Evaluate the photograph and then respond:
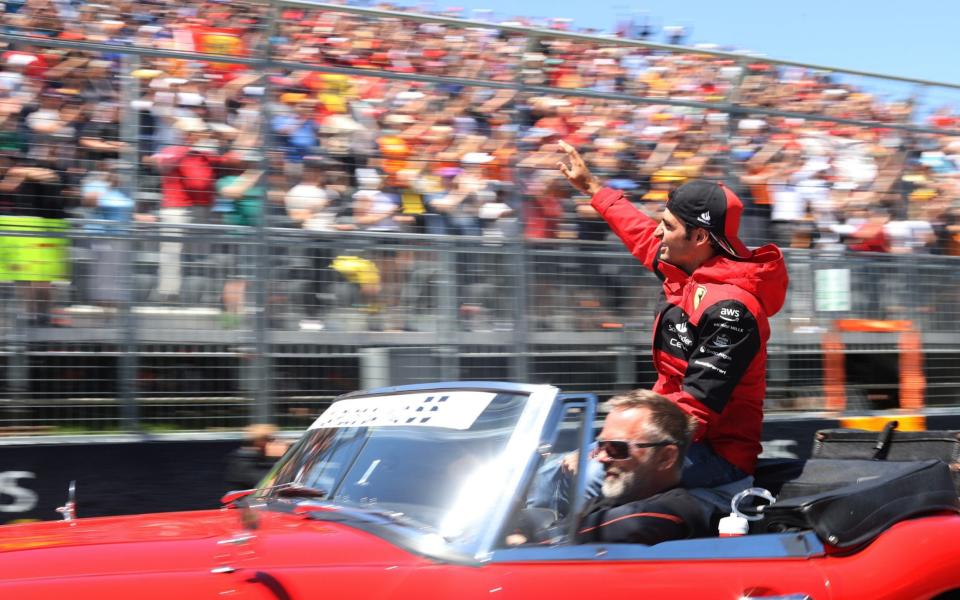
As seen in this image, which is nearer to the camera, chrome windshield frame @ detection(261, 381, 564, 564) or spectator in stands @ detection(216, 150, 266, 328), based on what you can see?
chrome windshield frame @ detection(261, 381, 564, 564)

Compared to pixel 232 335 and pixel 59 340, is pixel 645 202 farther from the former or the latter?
pixel 59 340

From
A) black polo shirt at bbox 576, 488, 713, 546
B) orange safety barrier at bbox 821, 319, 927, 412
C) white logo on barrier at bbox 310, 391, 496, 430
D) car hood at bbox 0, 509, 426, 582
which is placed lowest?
orange safety barrier at bbox 821, 319, 927, 412

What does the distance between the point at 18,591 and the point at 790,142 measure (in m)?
6.06

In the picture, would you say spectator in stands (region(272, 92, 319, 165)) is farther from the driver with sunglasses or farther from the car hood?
the car hood

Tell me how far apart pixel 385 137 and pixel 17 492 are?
2.61 metres

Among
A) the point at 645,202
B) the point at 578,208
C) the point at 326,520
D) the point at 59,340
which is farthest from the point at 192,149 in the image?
the point at 326,520

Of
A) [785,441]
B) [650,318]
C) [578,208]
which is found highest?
[578,208]

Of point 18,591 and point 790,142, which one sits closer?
point 18,591

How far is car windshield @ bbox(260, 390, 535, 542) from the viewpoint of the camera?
2928 mm

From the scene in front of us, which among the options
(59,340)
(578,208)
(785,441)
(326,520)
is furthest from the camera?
(785,441)

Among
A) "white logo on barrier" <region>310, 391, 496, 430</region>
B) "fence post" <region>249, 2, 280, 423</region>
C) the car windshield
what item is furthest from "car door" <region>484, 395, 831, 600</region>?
"fence post" <region>249, 2, 280, 423</region>

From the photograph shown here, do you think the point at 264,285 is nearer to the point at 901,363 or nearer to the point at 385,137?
the point at 385,137

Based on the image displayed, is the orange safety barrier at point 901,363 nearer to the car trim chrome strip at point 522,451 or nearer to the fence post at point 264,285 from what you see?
the fence post at point 264,285

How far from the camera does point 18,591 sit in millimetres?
2391
